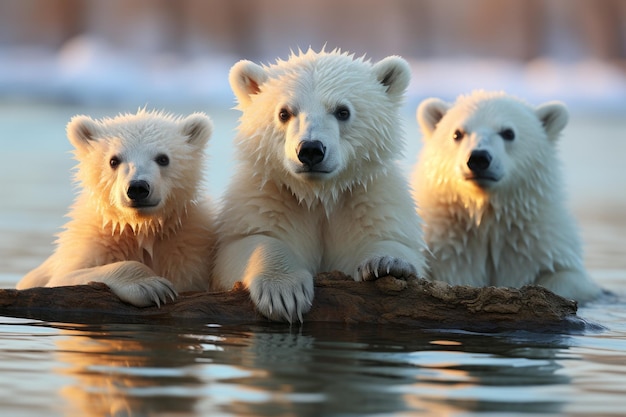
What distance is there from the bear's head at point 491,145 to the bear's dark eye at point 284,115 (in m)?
1.91

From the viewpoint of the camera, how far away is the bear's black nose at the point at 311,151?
6.64 meters

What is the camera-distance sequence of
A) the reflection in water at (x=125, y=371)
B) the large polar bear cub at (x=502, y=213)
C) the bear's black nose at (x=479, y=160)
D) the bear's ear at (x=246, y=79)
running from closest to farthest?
the reflection in water at (x=125, y=371)
the bear's ear at (x=246, y=79)
the bear's black nose at (x=479, y=160)
the large polar bear cub at (x=502, y=213)

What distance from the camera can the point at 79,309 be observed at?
6.83 meters

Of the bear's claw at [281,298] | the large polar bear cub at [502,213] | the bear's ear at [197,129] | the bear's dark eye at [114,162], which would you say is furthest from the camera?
the large polar bear cub at [502,213]

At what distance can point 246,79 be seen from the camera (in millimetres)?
7562

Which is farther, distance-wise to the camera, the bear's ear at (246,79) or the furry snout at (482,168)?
the furry snout at (482,168)

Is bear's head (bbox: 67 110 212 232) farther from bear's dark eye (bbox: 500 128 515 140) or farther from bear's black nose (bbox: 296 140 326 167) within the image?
bear's dark eye (bbox: 500 128 515 140)

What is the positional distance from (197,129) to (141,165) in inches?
28.2

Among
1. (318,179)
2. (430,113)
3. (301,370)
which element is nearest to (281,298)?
(318,179)

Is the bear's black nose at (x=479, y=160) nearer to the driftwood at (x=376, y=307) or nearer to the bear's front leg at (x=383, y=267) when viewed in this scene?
the bear's front leg at (x=383, y=267)

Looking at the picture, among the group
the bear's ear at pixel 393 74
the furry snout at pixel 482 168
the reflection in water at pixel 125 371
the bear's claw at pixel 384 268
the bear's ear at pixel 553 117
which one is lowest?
the reflection in water at pixel 125 371

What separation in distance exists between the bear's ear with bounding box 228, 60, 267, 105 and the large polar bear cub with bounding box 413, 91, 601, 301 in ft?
6.22

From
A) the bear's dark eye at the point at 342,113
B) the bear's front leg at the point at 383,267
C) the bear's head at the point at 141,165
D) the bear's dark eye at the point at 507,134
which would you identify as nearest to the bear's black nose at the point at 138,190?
the bear's head at the point at 141,165

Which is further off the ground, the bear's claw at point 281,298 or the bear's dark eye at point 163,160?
the bear's dark eye at point 163,160
